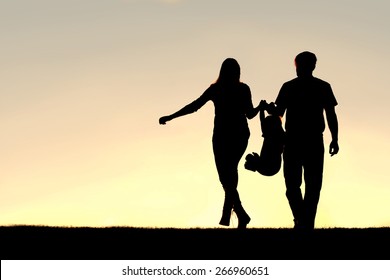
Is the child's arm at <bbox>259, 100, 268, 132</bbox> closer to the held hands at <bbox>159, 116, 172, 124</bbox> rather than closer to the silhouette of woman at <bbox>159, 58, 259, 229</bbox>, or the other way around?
the silhouette of woman at <bbox>159, 58, 259, 229</bbox>

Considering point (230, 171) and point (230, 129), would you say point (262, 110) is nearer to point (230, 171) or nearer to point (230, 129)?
point (230, 129)

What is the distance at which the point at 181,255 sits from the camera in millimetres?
12539

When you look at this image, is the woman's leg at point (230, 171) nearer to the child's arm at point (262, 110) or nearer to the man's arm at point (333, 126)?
the child's arm at point (262, 110)

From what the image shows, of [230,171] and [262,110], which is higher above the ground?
[262,110]

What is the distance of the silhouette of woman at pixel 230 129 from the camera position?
15742 millimetres

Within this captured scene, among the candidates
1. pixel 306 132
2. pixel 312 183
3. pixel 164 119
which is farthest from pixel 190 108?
pixel 312 183

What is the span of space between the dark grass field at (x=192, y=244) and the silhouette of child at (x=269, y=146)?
1.29 meters

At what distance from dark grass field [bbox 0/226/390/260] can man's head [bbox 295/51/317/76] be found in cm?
255

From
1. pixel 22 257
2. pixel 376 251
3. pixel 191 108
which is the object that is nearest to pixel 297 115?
pixel 191 108

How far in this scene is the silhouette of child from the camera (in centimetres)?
1578

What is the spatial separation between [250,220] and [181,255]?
3.69 m

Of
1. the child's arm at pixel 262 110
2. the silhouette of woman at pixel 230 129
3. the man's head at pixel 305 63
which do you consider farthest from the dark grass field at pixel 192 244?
the man's head at pixel 305 63

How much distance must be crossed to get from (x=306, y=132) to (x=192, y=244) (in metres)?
3.12

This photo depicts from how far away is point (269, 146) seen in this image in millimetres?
16031
